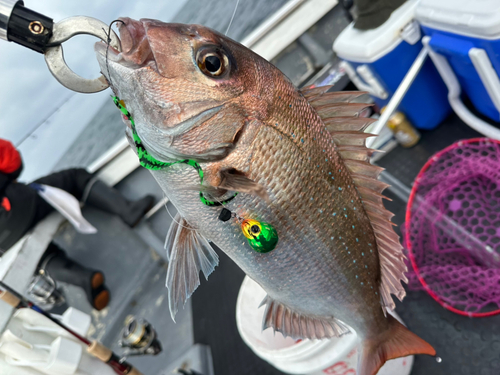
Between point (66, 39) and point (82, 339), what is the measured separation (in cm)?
113

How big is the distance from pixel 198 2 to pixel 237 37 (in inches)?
88.5

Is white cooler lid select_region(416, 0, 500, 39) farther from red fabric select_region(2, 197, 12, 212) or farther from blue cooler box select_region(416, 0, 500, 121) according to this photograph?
red fabric select_region(2, 197, 12, 212)

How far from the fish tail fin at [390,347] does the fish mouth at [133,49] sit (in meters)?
1.12

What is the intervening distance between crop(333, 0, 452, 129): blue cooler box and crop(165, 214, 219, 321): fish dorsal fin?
162cm

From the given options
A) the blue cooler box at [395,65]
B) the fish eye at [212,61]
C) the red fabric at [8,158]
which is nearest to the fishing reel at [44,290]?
the red fabric at [8,158]

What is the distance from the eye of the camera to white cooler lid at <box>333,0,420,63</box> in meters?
2.00

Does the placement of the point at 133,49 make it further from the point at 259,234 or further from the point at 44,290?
the point at 44,290

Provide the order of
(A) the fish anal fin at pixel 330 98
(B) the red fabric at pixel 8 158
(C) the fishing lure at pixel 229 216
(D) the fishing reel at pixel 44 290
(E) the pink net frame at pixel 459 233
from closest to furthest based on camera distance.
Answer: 1. (C) the fishing lure at pixel 229 216
2. (A) the fish anal fin at pixel 330 98
3. (E) the pink net frame at pixel 459 233
4. (D) the fishing reel at pixel 44 290
5. (B) the red fabric at pixel 8 158

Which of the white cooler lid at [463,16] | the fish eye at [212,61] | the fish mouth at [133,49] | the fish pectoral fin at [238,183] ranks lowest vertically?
the white cooler lid at [463,16]

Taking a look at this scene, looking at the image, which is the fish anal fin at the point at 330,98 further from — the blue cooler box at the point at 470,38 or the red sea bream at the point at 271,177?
the blue cooler box at the point at 470,38

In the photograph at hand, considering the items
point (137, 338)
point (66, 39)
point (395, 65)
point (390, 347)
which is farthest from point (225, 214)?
point (395, 65)

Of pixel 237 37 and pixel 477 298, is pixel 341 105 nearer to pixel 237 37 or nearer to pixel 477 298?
pixel 477 298

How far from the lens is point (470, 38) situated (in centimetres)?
167

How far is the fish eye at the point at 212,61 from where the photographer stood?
75 cm
